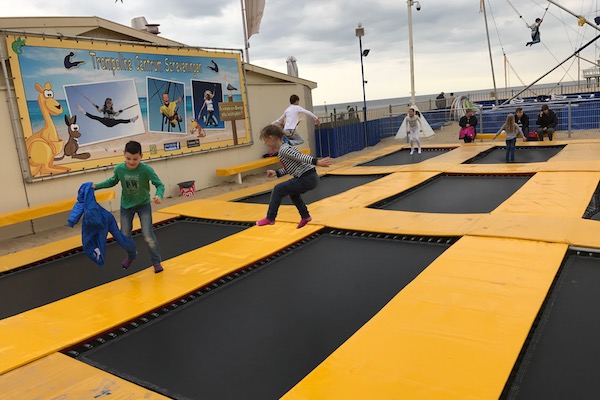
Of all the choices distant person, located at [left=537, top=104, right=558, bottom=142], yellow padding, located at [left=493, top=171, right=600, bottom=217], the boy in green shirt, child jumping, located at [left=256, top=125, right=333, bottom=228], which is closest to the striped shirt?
child jumping, located at [left=256, top=125, right=333, bottom=228]

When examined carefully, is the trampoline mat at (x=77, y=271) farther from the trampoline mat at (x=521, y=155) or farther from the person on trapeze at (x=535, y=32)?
the person on trapeze at (x=535, y=32)

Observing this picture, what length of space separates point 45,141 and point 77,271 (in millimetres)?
3292

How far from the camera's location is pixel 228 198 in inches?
325

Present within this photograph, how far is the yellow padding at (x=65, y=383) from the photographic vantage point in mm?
2490

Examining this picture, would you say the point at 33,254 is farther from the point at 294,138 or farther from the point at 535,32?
the point at 535,32

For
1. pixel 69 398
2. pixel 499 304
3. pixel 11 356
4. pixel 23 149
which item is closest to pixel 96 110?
pixel 23 149

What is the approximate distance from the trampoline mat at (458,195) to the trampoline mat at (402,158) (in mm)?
2318

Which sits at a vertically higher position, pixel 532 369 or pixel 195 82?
pixel 195 82

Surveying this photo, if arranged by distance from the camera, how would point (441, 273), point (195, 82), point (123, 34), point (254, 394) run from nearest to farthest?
1. point (254, 394)
2. point (441, 273)
3. point (123, 34)
4. point (195, 82)

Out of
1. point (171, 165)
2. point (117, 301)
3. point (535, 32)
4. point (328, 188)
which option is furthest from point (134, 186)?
point (535, 32)

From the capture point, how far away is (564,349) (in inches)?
102

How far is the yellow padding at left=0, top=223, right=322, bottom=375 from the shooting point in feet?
10.3

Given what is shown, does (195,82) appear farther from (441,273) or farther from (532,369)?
(532,369)

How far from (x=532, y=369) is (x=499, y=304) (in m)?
0.74
